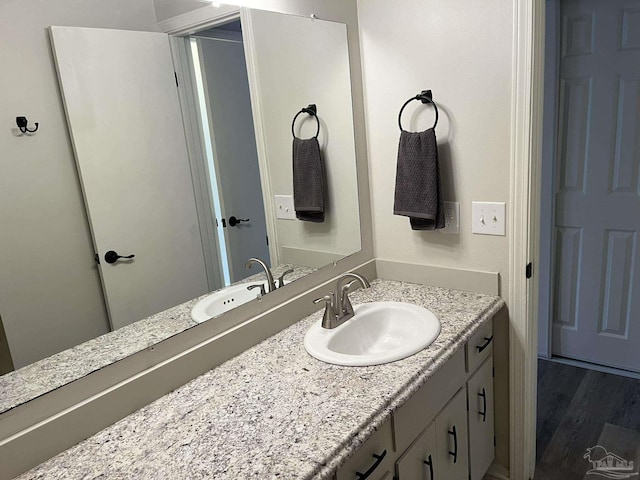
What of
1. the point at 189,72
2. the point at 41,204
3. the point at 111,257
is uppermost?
the point at 189,72

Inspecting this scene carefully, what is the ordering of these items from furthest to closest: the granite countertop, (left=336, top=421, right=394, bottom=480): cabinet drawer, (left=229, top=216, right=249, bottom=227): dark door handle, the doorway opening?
1. the doorway opening
2. (left=229, top=216, right=249, bottom=227): dark door handle
3. (left=336, top=421, right=394, bottom=480): cabinet drawer
4. the granite countertop

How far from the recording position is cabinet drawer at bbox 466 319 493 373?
1.63 meters

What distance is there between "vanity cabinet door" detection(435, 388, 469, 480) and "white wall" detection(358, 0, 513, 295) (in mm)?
508

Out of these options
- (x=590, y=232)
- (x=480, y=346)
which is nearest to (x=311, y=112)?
(x=480, y=346)

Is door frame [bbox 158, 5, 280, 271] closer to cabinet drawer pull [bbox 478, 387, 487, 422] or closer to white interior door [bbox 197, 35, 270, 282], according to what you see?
white interior door [bbox 197, 35, 270, 282]

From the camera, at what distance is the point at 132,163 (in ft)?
4.01

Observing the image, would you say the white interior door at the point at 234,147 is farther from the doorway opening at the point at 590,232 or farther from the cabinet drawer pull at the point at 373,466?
the doorway opening at the point at 590,232

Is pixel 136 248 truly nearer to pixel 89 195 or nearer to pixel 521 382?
pixel 89 195

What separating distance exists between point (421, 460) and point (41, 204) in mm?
1211

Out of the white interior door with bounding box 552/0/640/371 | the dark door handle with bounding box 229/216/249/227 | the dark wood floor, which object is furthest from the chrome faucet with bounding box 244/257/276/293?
the white interior door with bounding box 552/0/640/371

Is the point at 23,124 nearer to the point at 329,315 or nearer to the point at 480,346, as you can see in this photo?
the point at 329,315

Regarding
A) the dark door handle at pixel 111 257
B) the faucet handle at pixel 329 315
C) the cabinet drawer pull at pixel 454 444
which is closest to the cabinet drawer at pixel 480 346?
the cabinet drawer pull at pixel 454 444

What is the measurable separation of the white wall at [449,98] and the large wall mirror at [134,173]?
25cm

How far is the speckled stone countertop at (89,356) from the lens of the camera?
1030 mm
